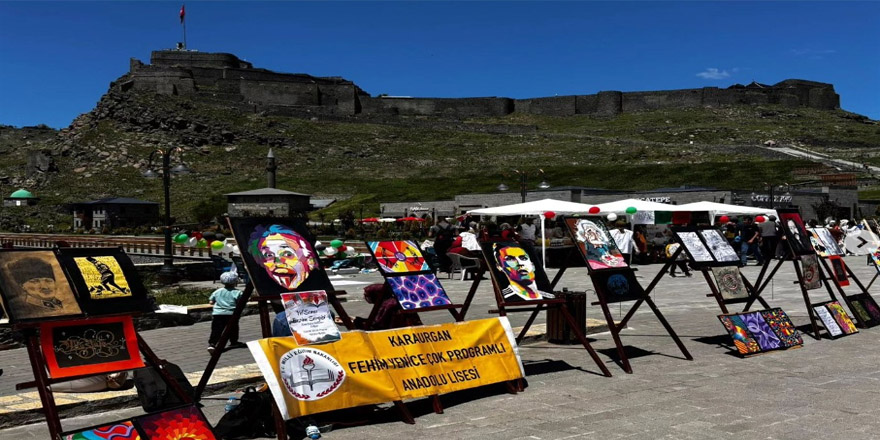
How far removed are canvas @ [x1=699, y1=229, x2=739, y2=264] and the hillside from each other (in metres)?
43.8

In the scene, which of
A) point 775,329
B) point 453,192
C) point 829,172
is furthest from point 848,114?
point 775,329

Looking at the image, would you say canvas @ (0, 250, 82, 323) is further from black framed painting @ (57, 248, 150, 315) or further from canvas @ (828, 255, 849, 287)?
canvas @ (828, 255, 849, 287)

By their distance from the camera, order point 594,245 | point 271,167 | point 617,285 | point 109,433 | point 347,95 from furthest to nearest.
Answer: point 347,95, point 271,167, point 594,245, point 617,285, point 109,433

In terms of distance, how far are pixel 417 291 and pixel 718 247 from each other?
14.9 feet

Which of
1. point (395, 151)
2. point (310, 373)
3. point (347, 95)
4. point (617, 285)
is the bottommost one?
point (310, 373)

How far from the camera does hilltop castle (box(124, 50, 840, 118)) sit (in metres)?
97.9

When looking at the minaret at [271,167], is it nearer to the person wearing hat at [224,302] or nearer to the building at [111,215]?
the building at [111,215]

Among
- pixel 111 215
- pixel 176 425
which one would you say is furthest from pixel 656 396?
pixel 111 215

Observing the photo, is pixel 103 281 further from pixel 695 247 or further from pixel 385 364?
pixel 695 247

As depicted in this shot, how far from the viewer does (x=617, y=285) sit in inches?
361

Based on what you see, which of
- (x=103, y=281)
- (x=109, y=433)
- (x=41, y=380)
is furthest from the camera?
(x=103, y=281)

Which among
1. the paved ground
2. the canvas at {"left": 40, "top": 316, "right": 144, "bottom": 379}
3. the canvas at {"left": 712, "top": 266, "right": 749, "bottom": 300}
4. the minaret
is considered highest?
the minaret

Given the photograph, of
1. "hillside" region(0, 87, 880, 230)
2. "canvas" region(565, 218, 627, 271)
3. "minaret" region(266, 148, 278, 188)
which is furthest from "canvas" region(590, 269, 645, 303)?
"hillside" region(0, 87, 880, 230)

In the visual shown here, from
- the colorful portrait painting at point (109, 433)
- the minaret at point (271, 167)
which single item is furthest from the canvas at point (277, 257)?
the minaret at point (271, 167)
